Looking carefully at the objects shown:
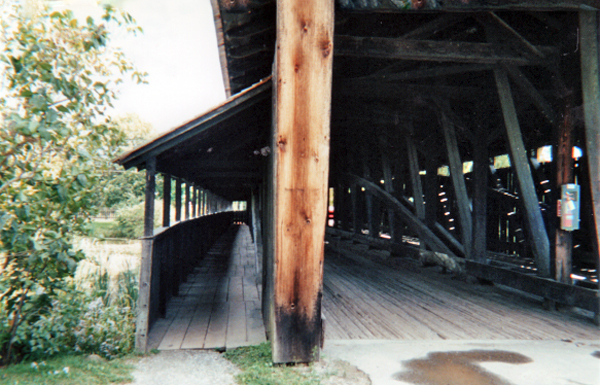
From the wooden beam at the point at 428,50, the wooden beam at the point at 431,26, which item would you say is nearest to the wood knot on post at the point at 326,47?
the wooden beam at the point at 428,50

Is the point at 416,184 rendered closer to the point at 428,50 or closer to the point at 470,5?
the point at 428,50

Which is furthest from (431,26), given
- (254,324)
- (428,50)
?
(254,324)

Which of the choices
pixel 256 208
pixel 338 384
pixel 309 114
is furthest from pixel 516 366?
pixel 256 208

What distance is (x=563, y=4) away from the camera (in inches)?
168

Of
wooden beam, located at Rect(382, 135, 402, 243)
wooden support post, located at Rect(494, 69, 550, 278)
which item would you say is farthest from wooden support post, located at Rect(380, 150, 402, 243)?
wooden support post, located at Rect(494, 69, 550, 278)

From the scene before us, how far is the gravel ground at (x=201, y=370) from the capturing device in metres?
2.96

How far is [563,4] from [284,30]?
3.17 meters

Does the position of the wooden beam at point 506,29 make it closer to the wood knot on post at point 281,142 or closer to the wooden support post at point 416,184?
the wooden support post at point 416,184

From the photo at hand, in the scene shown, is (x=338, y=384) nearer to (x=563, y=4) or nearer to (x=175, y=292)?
(x=175, y=292)

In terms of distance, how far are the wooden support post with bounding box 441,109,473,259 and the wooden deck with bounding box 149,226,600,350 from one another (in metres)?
0.82

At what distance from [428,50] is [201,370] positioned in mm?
3928

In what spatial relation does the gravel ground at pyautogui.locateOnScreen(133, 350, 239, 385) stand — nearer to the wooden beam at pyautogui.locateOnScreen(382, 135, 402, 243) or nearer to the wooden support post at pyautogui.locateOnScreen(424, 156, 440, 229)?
the wooden support post at pyautogui.locateOnScreen(424, 156, 440, 229)

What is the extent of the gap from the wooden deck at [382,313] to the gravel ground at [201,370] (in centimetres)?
26

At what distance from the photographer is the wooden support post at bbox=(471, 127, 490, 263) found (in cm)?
599
